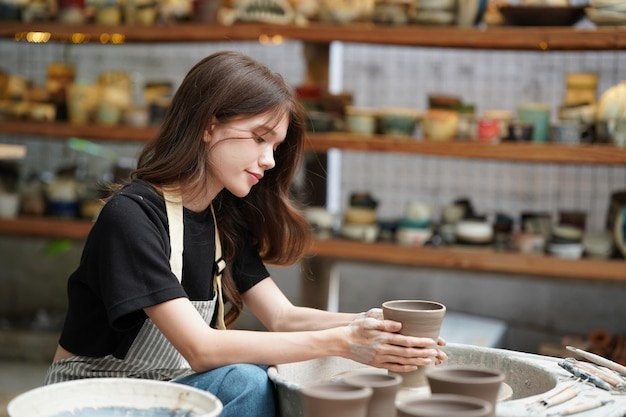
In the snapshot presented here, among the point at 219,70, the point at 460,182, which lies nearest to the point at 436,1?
the point at 460,182

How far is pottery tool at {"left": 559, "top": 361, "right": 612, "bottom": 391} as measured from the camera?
2344 millimetres

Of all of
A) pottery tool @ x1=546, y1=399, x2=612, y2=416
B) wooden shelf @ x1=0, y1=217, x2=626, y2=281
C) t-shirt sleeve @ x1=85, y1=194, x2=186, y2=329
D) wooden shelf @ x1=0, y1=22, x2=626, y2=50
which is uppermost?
wooden shelf @ x1=0, y1=22, x2=626, y2=50

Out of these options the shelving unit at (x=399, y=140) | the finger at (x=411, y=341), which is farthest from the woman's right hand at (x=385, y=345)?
the shelving unit at (x=399, y=140)

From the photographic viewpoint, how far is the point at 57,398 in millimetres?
1957

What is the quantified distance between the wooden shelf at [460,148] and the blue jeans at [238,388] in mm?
2371

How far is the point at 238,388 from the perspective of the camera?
7.70ft

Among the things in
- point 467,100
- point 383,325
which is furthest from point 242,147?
point 467,100

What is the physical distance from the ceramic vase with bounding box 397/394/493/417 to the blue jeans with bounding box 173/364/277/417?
76 cm

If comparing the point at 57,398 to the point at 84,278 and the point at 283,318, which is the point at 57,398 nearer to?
the point at 84,278

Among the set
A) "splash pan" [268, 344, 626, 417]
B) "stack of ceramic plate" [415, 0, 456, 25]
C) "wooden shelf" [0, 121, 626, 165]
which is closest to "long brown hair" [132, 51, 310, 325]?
"splash pan" [268, 344, 626, 417]

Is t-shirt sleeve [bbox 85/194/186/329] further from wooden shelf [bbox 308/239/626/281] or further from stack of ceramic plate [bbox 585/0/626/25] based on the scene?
stack of ceramic plate [bbox 585/0/626/25]

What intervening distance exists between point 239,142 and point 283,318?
0.66 m

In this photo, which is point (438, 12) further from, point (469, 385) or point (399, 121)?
point (469, 385)

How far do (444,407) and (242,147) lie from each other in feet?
3.72
